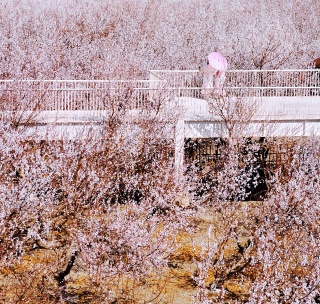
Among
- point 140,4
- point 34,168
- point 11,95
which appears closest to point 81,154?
point 34,168

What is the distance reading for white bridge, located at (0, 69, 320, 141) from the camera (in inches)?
656

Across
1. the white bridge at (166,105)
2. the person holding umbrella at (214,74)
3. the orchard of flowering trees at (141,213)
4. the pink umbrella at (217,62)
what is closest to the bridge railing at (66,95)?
the white bridge at (166,105)

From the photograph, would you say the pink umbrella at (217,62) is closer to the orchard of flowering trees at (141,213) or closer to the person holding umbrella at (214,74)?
the person holding umbrella at (214,74)

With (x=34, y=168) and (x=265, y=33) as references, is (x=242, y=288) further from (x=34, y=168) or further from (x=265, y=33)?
(x=265, y=33)

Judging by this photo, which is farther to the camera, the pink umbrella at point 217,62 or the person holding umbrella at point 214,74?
the pink umbrella at point 217,62

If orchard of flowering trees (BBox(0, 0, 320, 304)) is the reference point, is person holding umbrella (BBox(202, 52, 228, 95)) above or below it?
above

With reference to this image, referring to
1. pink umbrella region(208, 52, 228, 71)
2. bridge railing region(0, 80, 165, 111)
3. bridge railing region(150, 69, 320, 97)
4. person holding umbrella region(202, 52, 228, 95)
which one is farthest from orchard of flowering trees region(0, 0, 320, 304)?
pink umbrella region(208, 52, 228, 71)

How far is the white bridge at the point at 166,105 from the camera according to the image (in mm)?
16672

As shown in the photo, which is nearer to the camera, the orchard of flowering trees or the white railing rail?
the orchard of flowering trees

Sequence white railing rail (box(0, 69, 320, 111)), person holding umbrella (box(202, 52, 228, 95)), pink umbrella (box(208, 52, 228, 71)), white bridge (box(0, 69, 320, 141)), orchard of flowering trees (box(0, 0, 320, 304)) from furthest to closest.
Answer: pink umbrella (box(208, 52, 228, 71)), person holding umbrella (box(202, 52, 228, 95)), white railing rail (box(0, 69, 320, 111)), white bridge (box(0, 69, 320, 141)), orchard of flowering trees (box(0, 0, 320, 304))

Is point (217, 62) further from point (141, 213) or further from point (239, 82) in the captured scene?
point (141, 213)

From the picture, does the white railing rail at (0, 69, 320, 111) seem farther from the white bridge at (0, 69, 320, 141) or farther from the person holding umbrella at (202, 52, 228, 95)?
the person holding umbrella at (202, 52, 228, 95)

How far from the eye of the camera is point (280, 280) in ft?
39.1

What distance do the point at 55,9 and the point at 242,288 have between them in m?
27.3
